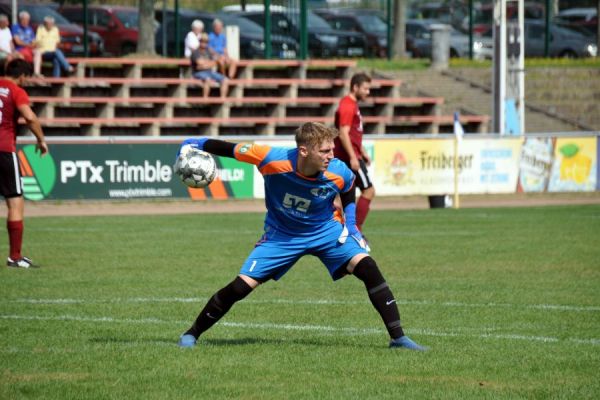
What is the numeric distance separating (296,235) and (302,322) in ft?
4.93

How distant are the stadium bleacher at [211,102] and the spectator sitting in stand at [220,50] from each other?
0.43 metres

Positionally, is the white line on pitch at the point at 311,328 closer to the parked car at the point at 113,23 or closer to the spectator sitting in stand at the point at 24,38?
the spectator sitting in stand at the point at 24,38

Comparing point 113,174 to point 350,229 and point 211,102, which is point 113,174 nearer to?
point 211,102

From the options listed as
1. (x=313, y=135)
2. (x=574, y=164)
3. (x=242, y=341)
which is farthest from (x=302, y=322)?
(x=574, y=164)

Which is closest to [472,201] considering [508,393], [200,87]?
[200,87]

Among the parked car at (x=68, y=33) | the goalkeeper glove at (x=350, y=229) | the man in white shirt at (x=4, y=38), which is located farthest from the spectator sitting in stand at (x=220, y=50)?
the goalkeeper glove at (x=350, y=229)

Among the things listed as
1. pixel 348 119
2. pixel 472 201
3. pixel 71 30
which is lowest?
pixel 472 201

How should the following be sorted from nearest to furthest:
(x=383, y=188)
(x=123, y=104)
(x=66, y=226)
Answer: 1. (x=66, y=226)
2. (x=383, y=188)
3. (x=123, y=104)

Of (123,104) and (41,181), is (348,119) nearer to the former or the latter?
(41,181)

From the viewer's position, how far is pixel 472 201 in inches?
973

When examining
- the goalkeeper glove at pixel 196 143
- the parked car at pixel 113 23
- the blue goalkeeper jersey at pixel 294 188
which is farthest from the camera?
the parked car at pixel 113 23

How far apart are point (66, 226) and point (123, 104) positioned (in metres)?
9.14

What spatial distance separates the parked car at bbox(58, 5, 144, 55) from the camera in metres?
31.0

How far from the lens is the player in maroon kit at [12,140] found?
12859mm
